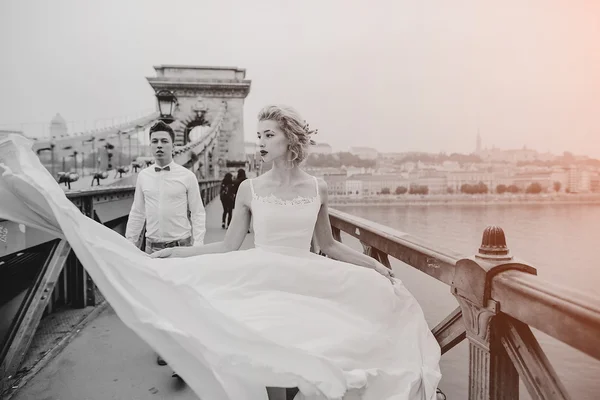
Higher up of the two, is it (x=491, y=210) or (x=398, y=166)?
(x=398, y=166)

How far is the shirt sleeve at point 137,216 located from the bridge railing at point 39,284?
1.20 ft

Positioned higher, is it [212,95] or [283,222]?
[212,95]

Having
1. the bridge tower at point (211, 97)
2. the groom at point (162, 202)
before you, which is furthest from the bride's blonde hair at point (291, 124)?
the bridge tower at point (211, 97)

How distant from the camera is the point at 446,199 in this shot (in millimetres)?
34781

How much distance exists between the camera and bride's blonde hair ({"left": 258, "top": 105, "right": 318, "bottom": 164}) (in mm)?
1842

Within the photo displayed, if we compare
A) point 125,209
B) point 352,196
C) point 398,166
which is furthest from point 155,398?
point 398,166

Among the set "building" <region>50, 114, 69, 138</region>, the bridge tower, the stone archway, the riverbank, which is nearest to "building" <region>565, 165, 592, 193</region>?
"building" <region>50, 114, 69, 138</region>

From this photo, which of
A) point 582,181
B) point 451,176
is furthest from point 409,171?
point 582,181

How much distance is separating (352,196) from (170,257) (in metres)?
20.8

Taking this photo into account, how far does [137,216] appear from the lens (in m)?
2.82

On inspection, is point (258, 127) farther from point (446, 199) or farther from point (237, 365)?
point (446, 199)

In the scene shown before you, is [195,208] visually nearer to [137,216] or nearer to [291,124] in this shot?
[137,216]

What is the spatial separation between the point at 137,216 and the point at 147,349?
32.2 inches

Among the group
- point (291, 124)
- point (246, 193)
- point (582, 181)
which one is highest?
point (291, 124)
